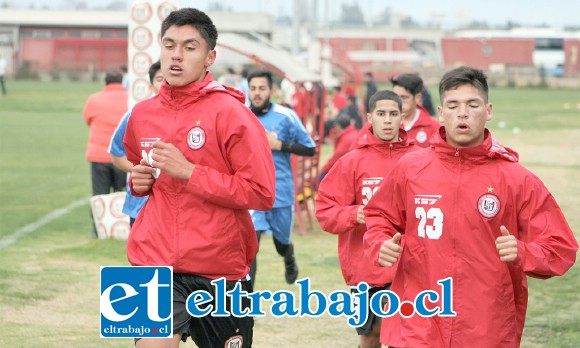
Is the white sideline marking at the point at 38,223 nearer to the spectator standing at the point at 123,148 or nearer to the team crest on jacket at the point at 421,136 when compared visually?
the spectator standing at the point at 123,148

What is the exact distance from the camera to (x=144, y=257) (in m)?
5.90

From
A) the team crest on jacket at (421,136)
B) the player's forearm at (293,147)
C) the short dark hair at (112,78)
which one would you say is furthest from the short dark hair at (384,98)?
the short dark hair at (112,78)

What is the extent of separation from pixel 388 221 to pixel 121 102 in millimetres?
9915

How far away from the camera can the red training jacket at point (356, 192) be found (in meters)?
7.44

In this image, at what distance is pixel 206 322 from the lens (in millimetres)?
5902

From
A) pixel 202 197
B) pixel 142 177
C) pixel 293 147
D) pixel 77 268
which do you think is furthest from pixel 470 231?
pixel 77 268

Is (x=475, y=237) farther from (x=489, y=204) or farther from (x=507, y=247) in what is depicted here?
(x=507, y=247)

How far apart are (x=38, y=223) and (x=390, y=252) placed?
11.9 metres

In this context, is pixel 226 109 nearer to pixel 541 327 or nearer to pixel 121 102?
pixel 541 327

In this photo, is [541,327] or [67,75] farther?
[67,75]

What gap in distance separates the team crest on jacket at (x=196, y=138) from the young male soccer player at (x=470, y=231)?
957 mm

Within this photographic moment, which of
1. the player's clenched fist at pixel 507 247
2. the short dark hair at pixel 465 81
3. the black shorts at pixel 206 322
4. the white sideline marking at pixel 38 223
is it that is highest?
the short dark hair at pixel 465 81

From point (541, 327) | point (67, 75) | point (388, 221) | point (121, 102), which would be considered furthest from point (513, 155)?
point (67, 75)

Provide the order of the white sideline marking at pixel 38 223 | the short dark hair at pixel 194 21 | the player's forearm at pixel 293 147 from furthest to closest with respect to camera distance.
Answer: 1. the white sideline marking at pixel 38 223
2. the player's forearm at pixel 293 147
3. the short dark hair at pixel 194 21
